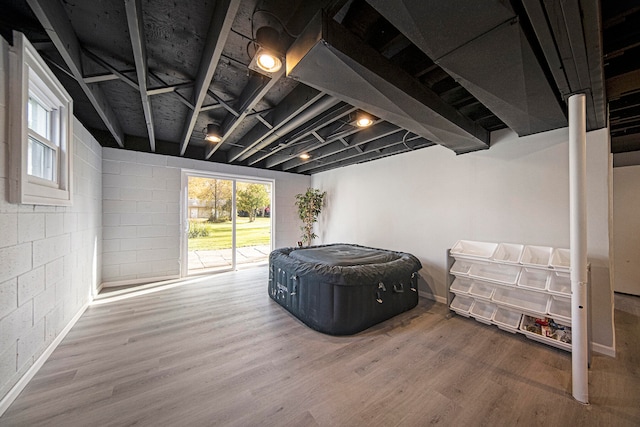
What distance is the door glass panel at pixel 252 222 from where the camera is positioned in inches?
204

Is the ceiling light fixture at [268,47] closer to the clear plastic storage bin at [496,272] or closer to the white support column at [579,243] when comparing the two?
the white support column at [579,243]

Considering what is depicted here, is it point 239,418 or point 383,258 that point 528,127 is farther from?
point 239,418

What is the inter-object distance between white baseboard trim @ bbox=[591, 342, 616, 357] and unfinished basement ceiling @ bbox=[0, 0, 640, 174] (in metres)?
2.10

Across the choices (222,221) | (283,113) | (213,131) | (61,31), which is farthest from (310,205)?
(61,31)

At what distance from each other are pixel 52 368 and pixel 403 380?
9.43ft

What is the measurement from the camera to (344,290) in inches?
96.7

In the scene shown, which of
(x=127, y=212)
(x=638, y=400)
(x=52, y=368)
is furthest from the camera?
(x=127, y=212)

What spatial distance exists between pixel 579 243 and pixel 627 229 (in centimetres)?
376

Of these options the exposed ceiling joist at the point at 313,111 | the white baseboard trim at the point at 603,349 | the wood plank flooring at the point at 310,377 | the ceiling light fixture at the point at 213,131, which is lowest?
the wood plank flooring at the point at 310,377

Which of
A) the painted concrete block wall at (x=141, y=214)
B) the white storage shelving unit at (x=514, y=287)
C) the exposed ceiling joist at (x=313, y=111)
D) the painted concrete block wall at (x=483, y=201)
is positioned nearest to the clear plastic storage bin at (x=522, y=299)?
the white storage shelving unit at (x=514, y=287)

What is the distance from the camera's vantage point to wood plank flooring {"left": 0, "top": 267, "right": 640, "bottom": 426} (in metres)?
1.47

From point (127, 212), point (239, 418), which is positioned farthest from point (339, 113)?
point (127, 212)

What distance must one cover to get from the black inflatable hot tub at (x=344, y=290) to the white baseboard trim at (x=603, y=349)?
1.65 metres

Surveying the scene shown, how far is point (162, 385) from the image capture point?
1.71 metres
